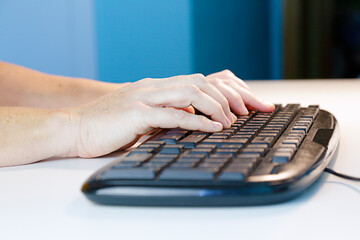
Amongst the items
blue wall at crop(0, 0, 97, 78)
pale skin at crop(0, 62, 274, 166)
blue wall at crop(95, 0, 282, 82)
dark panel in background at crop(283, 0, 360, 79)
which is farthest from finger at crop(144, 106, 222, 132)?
dark panel in background at crop(283, 0, 360, 79)

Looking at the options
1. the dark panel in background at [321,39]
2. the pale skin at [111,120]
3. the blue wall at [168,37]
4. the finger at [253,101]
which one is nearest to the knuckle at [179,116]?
the pale skin at [111,120]

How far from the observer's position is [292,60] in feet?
11.8

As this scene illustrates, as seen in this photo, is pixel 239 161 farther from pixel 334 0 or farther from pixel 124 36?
pixel 334 0

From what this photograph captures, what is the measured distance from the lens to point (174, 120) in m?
0.60

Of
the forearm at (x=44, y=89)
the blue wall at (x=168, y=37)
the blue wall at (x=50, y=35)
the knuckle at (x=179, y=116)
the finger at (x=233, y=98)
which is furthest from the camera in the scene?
the blue wall at (x=50, y=35)

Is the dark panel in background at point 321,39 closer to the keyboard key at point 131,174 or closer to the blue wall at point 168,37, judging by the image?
the blue wall at point 168,37

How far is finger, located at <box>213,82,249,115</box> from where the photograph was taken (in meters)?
0.75

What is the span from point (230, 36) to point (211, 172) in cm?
253

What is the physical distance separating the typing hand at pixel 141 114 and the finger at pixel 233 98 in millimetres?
98

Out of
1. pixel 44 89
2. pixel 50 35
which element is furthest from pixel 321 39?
pixel 44 89

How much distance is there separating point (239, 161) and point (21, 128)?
32 centimetres

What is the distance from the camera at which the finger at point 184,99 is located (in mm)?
612

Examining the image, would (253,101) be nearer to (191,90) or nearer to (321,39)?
(191,90)

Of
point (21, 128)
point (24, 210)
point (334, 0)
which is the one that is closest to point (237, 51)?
point (334, 0)
